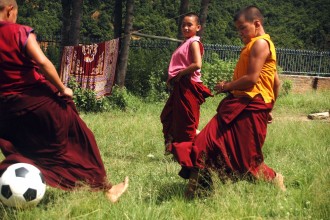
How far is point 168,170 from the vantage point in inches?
193

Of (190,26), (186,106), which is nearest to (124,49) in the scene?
(190,26)

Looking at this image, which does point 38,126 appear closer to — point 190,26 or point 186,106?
point 186,106

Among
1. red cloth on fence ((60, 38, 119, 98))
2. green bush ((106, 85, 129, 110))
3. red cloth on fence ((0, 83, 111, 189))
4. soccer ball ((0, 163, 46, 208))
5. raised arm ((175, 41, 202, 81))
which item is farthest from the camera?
green bush ((106, 85, 129, 110))

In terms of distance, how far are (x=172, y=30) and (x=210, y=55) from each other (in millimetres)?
7153

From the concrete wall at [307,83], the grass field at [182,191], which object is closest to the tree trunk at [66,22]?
the grass field at [182,191]

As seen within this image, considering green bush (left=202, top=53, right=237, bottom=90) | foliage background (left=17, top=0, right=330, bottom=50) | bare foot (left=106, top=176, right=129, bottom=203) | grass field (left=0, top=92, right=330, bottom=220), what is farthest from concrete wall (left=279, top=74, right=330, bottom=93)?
bare foot (left=106, top=176, right=129, bottom=203)

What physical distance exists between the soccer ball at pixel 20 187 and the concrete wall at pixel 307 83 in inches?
544

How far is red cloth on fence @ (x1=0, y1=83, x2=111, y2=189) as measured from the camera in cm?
351

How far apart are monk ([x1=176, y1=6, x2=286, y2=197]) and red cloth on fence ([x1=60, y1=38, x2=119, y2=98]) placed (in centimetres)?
621

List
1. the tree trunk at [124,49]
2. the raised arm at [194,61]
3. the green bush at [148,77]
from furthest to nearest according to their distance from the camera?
the green bush at [148,77] → the tree trunk at [124,49] → the raised arm at [194,61]

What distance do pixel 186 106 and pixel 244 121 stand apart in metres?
1.41

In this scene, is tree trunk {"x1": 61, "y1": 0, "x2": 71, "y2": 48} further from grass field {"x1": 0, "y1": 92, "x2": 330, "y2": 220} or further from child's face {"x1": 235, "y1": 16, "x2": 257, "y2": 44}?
child's face {"x1": 235, "y1": 16, "x2": 257, "y2": 44}

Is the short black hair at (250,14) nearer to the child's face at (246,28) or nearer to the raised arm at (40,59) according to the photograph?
the child's face at (246,28)

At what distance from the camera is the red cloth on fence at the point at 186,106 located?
5.17 meters
